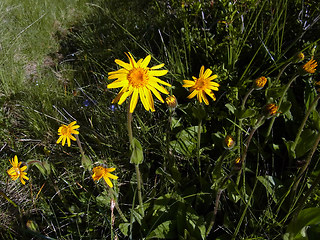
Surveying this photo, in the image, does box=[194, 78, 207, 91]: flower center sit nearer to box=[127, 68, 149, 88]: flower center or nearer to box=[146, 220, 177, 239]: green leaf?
box=[127, 68, 149, 88]: flower center

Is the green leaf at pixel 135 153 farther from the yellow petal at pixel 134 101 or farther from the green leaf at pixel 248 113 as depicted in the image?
the green leaf at pixel 248 113

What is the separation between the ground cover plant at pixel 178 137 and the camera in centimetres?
146

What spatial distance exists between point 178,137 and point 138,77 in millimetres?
755

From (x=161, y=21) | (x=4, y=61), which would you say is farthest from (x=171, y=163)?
(x=4, y=61)

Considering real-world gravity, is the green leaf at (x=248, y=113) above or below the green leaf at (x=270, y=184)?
above

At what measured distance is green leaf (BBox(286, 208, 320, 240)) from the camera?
1.31 metres

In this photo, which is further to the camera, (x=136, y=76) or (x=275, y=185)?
(x=275, y=185)

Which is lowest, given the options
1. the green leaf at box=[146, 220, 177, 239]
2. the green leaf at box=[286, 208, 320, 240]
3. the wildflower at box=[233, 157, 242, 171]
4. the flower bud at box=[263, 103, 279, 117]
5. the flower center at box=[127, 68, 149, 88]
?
the green leaf at box=[286, 208, 320, 240]

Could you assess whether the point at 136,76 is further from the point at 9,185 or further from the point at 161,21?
the point at 161,21

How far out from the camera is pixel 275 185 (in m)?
1.63

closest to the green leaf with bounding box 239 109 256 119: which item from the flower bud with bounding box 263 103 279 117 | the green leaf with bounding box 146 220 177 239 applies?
the flower bud with bounding box 263 103 279 117

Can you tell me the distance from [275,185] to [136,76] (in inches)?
40.9

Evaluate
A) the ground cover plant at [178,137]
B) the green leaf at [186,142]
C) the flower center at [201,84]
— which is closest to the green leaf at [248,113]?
the ground cover plant at [178,137]

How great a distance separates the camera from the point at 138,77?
1245mm
